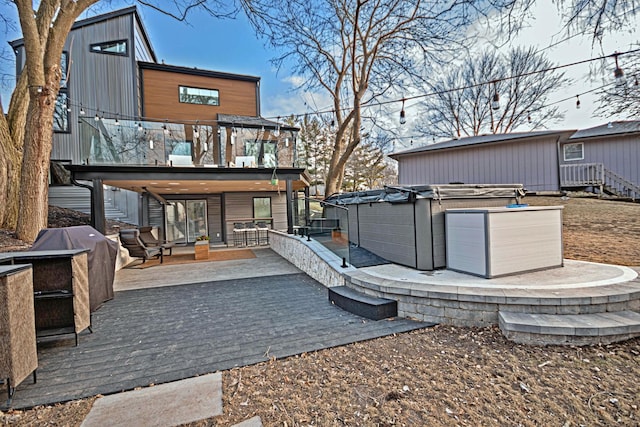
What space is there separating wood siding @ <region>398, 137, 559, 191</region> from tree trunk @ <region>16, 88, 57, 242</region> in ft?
43.1

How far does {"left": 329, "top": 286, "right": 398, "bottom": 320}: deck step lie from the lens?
11.6 ft

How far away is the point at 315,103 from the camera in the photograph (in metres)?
14.0

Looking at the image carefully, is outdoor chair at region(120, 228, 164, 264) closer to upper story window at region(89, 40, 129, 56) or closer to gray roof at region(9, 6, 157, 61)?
upper story window at region(89, 40, 129, 56)

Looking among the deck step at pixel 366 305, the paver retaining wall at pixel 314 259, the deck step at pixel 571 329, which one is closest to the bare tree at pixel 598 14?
the deck step at pixel 571 329

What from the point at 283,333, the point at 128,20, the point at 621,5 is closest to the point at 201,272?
the point at 283,333

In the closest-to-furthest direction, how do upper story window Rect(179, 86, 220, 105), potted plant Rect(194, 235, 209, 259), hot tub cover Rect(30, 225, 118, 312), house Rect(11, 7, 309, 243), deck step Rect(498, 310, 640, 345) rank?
deck step Rect(498, 310, 640, 345) → hot tub cover Rect(30, 225, 118, 312) → house Rect(11, 7, 309, 243) → potted plant Rect(194, 235, 209, 259) → upper story window Rect(179, 86, 220, 105)

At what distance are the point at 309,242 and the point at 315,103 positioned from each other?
31.5 ft

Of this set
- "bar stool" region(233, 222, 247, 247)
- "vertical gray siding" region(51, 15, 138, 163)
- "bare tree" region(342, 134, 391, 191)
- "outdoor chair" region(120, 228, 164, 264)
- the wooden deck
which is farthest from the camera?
"bare tree" region(342, 134, 391, 191)

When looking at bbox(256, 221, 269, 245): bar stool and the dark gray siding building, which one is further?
bbox(256, 221, 269, 245): bar stool

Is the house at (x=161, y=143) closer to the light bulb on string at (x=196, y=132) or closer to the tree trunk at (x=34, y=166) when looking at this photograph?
the light bulb on string at (x=196, y=132)

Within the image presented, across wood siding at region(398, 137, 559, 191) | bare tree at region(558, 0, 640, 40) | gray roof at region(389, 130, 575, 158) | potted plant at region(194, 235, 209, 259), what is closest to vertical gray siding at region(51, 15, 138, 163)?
potted plant at region(194, 235, 209, 259)

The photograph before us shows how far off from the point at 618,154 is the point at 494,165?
5.11 m

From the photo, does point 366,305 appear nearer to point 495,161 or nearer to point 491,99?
point 495,161

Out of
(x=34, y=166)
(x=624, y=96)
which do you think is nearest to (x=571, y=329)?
(x=624, y=96)
